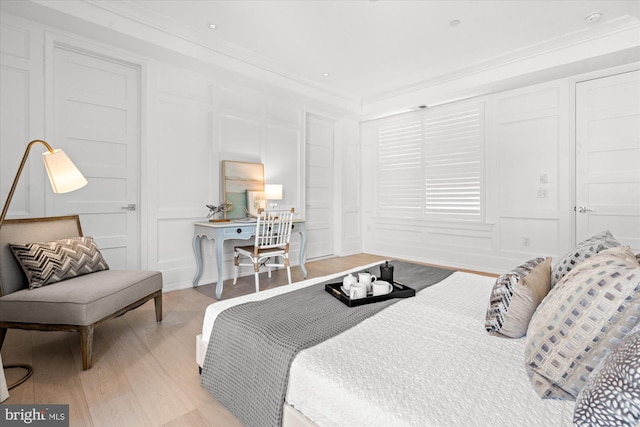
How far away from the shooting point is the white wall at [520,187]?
3898 millimetres

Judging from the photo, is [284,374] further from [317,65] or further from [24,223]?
[317,65]

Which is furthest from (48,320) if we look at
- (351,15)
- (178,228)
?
(351,15)

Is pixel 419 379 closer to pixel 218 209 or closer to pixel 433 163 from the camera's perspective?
pixel 218 209

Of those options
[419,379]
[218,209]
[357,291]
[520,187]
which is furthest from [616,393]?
[520,187]

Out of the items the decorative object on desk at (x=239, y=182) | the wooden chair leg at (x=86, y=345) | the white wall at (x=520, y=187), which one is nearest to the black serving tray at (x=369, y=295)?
the wooden chair leg at (x=86, y=345)

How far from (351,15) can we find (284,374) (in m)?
3.17

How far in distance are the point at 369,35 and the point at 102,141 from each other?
298cm

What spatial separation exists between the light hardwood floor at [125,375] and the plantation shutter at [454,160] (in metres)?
3.88

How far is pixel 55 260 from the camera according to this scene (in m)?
2.14

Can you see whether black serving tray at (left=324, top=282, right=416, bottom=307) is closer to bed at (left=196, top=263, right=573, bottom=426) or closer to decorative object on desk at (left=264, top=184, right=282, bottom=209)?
bed at (left=196, top=263, right=573, bottom=426)

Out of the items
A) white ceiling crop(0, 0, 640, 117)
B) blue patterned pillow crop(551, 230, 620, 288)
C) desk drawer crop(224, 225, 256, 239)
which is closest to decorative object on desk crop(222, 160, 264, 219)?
desk drawer crop(224, 225, 256, 239)

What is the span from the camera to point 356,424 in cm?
90

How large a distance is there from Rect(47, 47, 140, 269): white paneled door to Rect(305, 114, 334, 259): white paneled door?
257cm

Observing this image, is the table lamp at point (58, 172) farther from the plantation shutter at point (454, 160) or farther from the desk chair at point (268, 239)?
the plantation shutter at point (454, 160)
